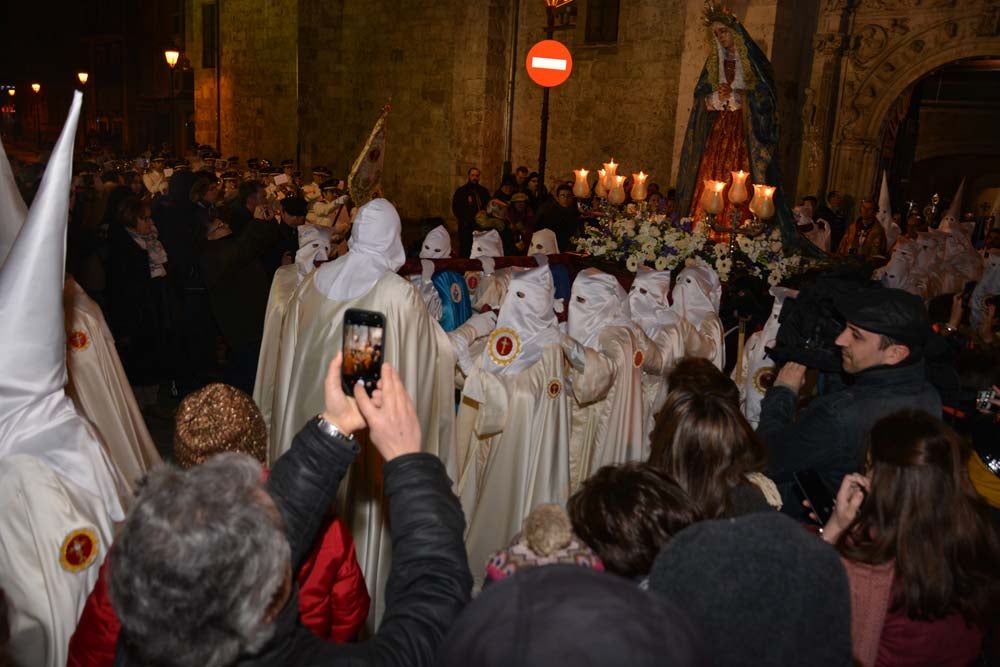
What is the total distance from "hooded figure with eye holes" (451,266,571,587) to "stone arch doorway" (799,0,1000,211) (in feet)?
34.5

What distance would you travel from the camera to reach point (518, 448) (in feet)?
14.8

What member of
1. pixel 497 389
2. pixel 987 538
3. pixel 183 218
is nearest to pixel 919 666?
pixel 987 538

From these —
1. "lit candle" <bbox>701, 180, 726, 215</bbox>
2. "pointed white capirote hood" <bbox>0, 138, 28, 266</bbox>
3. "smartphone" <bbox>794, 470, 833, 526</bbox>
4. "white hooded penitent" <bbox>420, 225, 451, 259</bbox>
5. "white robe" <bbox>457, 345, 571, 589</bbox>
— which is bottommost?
"white robe" <bbox>457, 345, 571, 589</bbox>

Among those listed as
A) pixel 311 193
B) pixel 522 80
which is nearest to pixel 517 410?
pixel 311 193

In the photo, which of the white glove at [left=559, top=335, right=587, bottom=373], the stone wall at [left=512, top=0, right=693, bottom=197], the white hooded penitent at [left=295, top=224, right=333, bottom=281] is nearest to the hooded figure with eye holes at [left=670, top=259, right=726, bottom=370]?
the white glove at [left=559, top=335, right=587, bottom=373]

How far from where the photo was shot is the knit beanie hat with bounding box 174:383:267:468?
2160 millimetres

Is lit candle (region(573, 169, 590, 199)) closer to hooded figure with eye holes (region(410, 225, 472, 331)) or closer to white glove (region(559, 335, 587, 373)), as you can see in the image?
hooded figure with eye holes (region(410, 225, 472, 331))

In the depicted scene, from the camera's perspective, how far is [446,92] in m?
17.9

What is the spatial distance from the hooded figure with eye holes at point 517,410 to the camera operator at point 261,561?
270 cm

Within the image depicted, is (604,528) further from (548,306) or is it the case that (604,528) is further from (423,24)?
(423,24)

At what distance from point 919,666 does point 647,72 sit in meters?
14.5

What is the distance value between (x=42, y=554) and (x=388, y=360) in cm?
200

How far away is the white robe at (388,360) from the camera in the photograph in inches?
164

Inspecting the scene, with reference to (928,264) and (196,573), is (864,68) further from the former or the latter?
(196,573)
